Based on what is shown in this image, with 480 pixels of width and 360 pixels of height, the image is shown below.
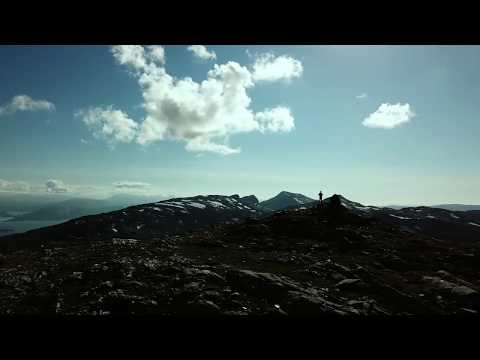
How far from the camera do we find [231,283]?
14.5 meters

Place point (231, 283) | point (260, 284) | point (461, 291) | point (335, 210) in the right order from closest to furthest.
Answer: point (260, 284) < point (231, 283) < point (461, 291) < point (335, 210)

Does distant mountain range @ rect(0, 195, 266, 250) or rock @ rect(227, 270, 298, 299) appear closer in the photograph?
rock @ rect(227, 270, 298, 299)

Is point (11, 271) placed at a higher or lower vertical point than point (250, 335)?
lower

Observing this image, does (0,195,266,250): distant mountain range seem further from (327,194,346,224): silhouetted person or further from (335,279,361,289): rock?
(335,279,361,289): rock

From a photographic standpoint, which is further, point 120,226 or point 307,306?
point 120,226

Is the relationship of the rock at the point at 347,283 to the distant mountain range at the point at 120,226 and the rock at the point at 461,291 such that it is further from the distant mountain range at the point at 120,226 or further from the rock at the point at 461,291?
the distant mountain range at the point at 120,226

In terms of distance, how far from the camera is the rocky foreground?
469 inches

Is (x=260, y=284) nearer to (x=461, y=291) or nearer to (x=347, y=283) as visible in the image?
(x=347, y=283)

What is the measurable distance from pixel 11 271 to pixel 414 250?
3502 centimetres

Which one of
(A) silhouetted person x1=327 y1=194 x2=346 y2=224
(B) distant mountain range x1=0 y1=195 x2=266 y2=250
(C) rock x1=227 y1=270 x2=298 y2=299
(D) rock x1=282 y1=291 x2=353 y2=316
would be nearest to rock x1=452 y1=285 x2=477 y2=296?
(D) rock x1=282 y1=291 x2=353 y2=316

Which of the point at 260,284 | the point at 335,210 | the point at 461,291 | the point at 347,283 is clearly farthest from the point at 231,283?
the point at 335,210
